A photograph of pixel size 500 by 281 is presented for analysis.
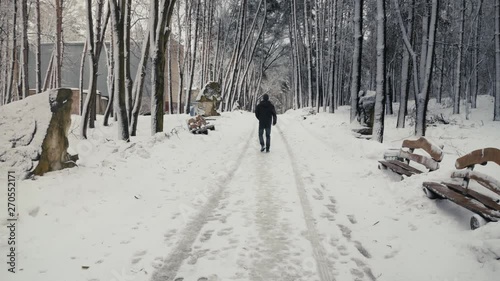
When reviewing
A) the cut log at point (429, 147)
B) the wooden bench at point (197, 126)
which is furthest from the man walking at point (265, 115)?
the cut log at point (429, 147)

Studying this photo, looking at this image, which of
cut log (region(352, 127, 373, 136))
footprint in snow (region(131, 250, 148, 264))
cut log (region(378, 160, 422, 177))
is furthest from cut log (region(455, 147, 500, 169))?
cut log (region(352, 127, 373, 136))

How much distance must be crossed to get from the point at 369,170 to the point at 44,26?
27.6m

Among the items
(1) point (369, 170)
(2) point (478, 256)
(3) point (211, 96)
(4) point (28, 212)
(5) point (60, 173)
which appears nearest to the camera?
(2) point (478, 256)

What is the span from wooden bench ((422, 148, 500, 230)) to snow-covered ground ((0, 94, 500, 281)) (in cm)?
17

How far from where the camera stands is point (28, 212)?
158 inches

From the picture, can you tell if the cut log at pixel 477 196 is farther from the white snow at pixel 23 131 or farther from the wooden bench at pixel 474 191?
the white snow at pixel 23 131

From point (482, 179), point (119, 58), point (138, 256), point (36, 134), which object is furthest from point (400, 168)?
point (119, 58)

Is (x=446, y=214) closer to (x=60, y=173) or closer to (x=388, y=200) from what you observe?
(x=388, y=200)

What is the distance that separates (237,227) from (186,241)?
0.71m

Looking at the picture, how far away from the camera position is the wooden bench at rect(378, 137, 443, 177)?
209 inches

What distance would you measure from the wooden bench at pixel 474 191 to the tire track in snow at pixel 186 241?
10.3ft

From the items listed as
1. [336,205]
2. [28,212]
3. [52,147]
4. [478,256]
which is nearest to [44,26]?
[52,147]

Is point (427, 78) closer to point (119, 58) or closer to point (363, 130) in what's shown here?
point (363, 130)

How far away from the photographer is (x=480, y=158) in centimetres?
407
